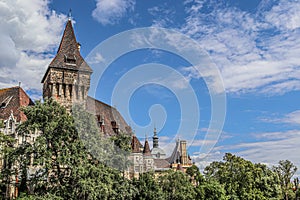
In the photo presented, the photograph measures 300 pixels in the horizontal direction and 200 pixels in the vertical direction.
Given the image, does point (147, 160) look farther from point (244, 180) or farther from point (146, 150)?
point (244, 180)

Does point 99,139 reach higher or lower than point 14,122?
lower

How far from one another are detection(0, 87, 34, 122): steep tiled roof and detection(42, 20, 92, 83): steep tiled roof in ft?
12.3

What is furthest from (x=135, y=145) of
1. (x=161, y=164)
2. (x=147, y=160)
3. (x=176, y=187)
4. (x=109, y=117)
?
(x=161, y=164)

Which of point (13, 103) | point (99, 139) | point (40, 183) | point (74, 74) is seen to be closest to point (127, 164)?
point (99, 139)

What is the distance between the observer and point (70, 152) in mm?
25047

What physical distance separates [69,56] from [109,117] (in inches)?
477

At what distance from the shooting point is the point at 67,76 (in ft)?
116

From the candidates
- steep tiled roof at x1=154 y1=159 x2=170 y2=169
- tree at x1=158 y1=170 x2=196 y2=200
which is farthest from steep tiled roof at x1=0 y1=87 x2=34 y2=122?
steep tiled roof at x1=154 y1=159 x2=170 y2=169

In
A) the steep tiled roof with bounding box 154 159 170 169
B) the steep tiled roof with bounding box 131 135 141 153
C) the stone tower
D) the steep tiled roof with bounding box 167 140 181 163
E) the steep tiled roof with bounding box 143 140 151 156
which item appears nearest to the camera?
the stone tower

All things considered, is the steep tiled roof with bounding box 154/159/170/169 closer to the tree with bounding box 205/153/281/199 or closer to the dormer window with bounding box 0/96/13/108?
the tree with bounding box 205/153/281/199

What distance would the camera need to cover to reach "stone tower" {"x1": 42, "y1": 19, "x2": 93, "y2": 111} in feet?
114

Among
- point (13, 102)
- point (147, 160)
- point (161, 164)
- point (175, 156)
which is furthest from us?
point (175, 156)

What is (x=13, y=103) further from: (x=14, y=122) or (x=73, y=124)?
(x=73, y=124)

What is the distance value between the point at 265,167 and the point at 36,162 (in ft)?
116
